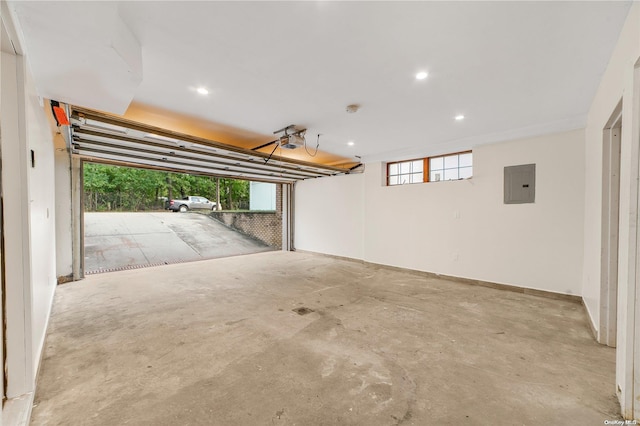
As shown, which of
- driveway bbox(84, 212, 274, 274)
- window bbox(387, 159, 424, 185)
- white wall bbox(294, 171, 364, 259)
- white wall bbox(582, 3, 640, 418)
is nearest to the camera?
white wall bbox(582, 3, 640, 418)

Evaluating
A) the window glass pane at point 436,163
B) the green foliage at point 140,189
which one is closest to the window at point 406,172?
the window glass pane at point 436,163

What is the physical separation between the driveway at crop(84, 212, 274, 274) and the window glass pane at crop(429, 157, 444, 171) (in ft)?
18.4

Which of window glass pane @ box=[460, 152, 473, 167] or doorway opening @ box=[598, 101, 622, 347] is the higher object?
window glass pane @ box=[460, 152, 473, 167]

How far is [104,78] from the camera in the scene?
2.05 metres

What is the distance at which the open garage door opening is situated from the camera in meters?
6.62

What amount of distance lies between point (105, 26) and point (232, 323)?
2720mm

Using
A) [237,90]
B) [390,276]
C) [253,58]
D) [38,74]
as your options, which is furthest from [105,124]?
[390,276]

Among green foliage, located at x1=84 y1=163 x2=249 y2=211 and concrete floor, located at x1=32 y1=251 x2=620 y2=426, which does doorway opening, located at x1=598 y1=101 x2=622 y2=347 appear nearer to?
concrete floor, located at x1=32 y1=251 x2=620 y2=426

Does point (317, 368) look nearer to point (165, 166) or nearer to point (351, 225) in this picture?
point (351, 225)

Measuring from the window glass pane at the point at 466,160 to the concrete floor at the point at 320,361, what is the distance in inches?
90.6

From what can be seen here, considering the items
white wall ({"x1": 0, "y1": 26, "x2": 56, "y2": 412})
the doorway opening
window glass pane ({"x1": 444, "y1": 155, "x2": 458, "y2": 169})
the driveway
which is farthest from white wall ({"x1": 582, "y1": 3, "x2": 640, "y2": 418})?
the driveway

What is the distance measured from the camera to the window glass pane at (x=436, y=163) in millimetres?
4895

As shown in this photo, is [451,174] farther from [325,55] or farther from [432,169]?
[325,55]

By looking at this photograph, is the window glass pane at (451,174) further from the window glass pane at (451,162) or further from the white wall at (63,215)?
the white wall at (63,215)
